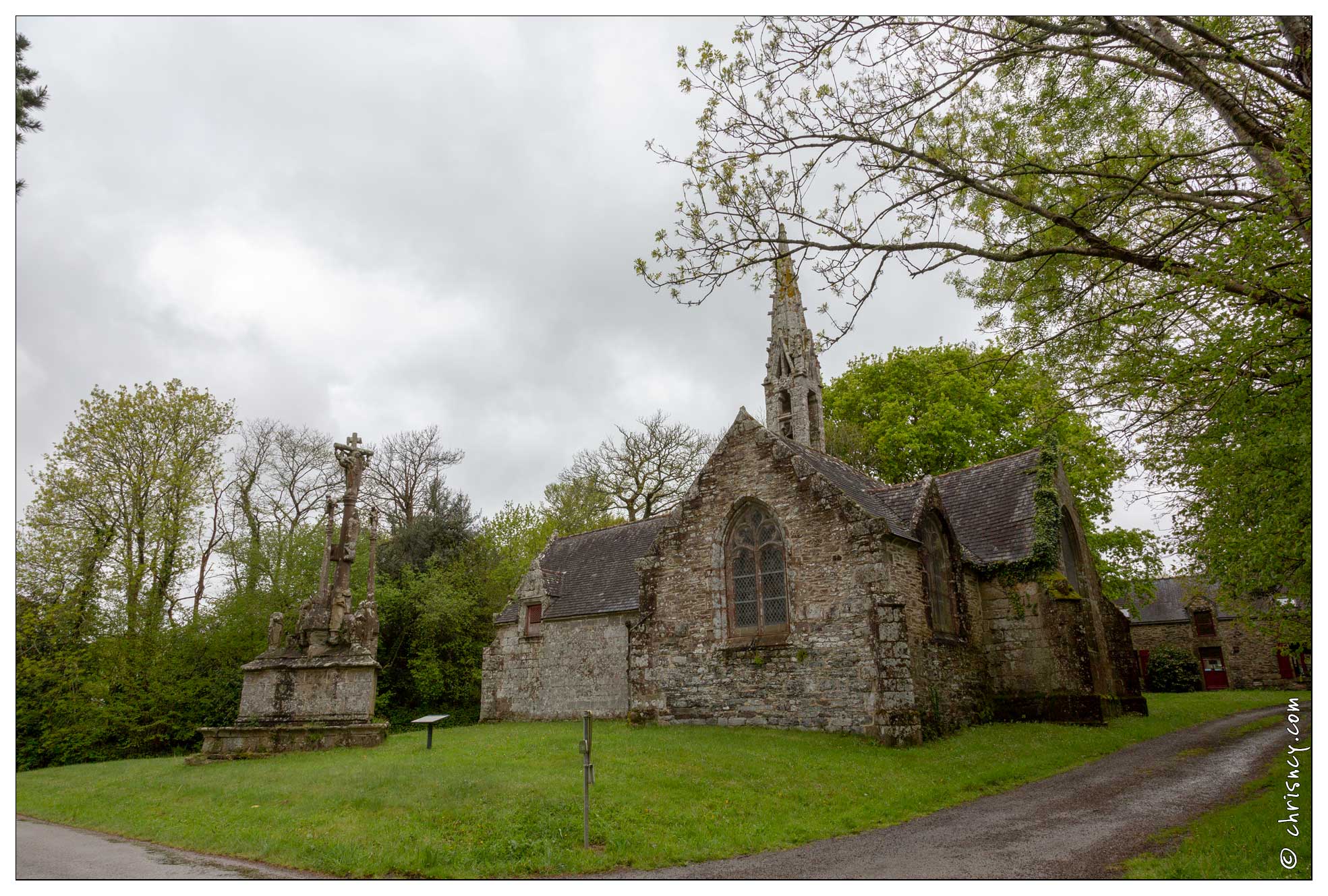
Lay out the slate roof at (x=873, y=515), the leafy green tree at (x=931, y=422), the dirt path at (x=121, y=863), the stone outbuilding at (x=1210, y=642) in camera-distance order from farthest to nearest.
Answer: the stone outbuilding at (x=1210, y=642)
the leafy green tree at (x=931, y=422)
the slate roof at (x=873, y=515)
the dirt path at (x=121, y=863)

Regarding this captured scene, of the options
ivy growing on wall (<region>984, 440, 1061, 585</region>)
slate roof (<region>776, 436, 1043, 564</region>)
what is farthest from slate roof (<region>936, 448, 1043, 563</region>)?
ivy growing on wall (<region>984, 440, 1061, 585</region>)

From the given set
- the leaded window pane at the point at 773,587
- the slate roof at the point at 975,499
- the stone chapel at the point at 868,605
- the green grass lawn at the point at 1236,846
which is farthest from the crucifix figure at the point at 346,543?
the green grass lawn at the point at 1236,846

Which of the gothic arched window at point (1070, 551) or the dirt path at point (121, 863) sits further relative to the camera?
the gothic arched window at point (1070, 551)

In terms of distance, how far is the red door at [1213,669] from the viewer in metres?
38.3

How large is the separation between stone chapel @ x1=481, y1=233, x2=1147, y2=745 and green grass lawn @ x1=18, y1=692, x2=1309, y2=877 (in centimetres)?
108

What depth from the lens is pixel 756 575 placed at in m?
18.3

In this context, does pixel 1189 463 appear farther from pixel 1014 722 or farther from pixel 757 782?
pixel 1014 722

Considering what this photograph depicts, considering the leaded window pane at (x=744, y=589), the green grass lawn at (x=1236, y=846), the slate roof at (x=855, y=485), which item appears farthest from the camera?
the leaded window pane at (x=744, y=589)

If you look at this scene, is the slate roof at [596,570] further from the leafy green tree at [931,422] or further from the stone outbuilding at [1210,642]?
the stone outbuilding at [1210,642]

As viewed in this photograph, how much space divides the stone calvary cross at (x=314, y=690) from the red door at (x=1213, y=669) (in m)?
40.6

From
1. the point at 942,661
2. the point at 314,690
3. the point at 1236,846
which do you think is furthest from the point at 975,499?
the point at 314,690

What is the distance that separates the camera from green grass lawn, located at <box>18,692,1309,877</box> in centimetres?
838

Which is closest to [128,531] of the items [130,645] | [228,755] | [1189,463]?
[130,645]

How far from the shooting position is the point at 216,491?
29.4 m
